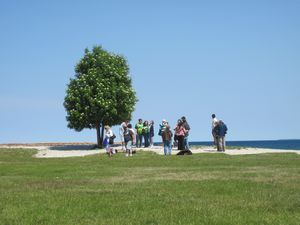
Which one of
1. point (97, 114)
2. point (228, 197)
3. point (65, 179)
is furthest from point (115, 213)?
point (97, 114)

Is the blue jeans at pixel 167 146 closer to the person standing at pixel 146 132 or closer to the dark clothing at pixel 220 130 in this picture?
the dark clothing at pixel 220 130

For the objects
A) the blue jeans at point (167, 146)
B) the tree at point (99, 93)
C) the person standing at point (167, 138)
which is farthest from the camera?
the tree at point (99, 93)

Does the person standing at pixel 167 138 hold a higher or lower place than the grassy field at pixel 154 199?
higher

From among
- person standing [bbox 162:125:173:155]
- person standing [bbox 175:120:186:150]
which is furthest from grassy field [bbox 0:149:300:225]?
person standing [bbox 175:120:186:150]

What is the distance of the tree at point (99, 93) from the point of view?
5831cm

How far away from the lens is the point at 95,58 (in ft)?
200

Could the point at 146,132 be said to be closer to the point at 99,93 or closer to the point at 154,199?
the point at 99,93

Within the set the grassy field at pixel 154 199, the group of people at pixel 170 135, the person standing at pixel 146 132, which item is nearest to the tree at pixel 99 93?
the person standing at pixel 146 132

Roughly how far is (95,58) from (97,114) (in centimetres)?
654

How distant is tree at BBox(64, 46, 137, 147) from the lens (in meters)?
58.3

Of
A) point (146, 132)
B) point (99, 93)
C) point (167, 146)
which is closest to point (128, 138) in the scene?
point (167, 146)

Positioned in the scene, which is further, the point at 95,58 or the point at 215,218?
the point at 95,58

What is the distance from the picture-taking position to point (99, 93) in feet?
190

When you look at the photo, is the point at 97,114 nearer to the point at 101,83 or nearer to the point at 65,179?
the point at 101,83
